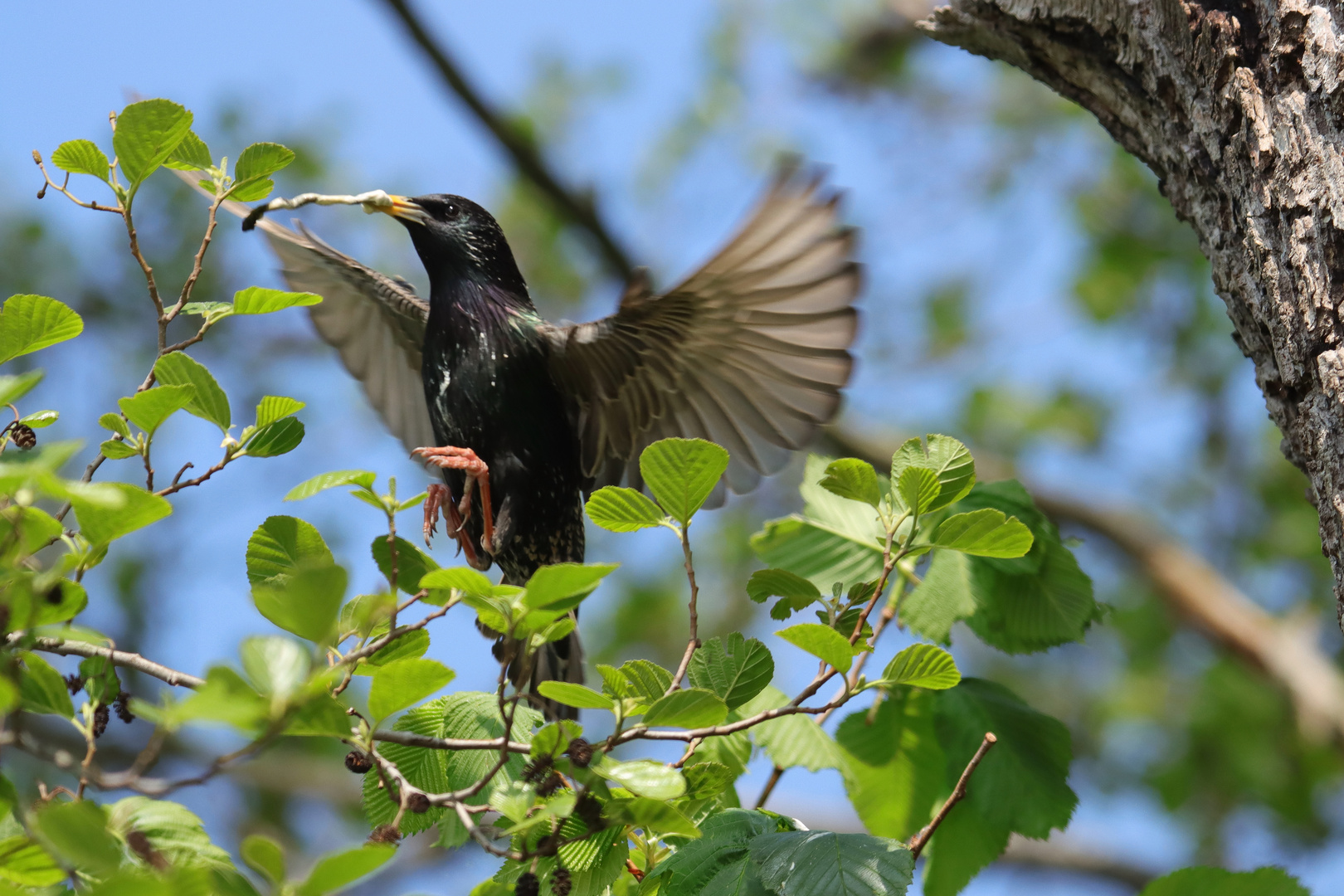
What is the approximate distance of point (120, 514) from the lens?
3.69ft

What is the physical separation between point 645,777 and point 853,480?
482mm

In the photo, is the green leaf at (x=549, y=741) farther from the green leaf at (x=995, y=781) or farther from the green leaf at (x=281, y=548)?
the green leaf at (x=995, y=781)

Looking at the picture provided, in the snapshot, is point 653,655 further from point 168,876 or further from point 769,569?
point 168,876

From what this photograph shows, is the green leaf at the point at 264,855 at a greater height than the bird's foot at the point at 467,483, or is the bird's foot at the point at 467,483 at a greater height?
the bird's foot at the point at 467,483

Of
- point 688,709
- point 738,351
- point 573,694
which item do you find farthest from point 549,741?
point 738,351

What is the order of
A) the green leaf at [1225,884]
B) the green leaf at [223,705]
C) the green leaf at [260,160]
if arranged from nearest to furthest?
1. the green leaf at [223,705]
2. the green leaf at [1225,884]
3. the green leaf at [260,160]

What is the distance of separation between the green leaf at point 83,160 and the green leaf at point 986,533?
120 centimetres

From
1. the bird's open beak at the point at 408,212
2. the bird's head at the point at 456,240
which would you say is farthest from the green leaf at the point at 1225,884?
the bird's open beak at the point at 408,212

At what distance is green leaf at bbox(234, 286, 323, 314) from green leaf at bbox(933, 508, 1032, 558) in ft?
2.90

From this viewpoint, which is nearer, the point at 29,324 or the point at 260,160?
the point at 29,324

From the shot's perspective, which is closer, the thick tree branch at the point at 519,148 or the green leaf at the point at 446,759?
the green leaf at the point at 446,759

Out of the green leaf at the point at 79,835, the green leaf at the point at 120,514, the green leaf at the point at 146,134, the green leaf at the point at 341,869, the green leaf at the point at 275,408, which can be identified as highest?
the green leaf at the point at 146,134

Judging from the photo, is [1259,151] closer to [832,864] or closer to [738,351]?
[832,864]

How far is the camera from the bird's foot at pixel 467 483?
2424mm
